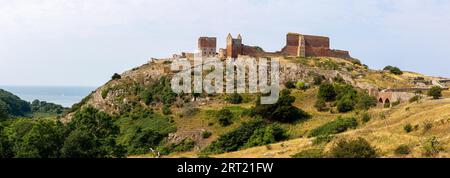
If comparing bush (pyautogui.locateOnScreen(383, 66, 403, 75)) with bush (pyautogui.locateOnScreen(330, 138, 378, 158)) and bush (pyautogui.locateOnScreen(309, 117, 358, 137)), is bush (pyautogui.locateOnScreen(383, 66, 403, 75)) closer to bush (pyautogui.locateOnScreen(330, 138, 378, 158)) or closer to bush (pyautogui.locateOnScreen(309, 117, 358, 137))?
bush (pyautogui.locateOnScreen(309, 117, 358, 137))

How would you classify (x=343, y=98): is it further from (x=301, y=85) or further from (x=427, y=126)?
(x=427, y=126)

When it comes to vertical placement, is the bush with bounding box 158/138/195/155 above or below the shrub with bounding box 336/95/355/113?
below

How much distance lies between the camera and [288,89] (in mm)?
54031

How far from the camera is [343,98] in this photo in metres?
45.7

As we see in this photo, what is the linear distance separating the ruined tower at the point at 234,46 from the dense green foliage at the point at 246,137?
79.7 feet

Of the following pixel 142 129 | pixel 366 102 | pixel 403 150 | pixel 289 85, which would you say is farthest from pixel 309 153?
pixel 289 85

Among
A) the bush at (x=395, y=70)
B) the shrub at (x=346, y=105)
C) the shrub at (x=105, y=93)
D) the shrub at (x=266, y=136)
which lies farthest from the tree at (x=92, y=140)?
the bush at (x=395, y=70)

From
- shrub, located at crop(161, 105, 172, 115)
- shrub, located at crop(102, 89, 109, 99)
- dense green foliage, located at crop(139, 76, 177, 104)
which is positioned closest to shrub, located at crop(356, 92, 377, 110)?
shrub, located at crop(161, 105, 172, 115)

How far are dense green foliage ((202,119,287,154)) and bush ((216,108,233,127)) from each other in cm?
411

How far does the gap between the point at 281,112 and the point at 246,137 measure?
20.3 feet

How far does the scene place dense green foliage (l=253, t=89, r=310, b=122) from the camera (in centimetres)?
4456
